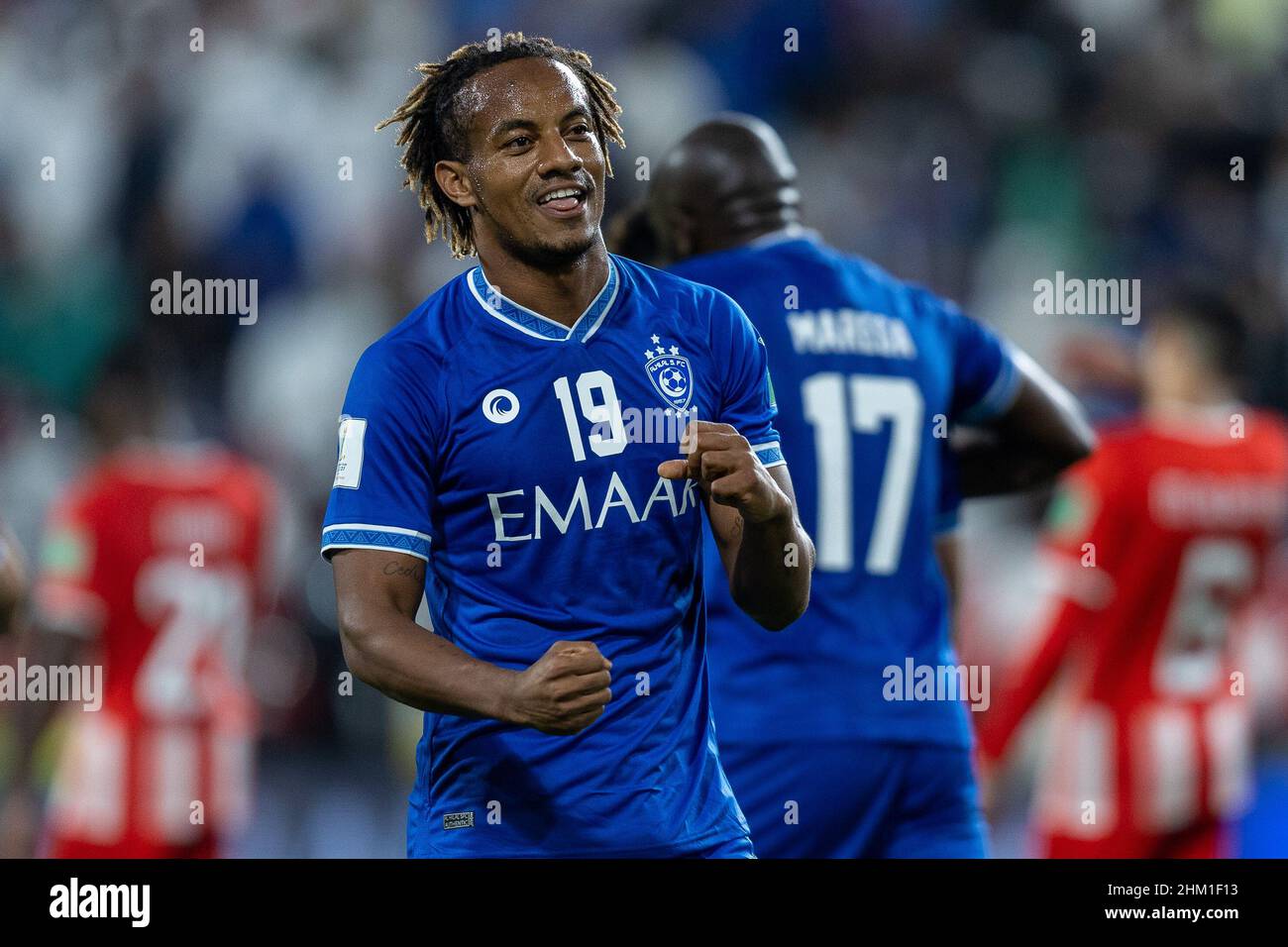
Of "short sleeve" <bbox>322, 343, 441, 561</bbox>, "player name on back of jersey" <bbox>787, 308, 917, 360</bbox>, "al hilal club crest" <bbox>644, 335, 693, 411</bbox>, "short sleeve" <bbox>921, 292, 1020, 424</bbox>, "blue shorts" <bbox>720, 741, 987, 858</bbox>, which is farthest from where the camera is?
"short sleeve" <bbox>921, 292, 1020, 424</bbox>

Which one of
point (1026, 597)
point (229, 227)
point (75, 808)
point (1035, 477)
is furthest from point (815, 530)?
point (229, 227)

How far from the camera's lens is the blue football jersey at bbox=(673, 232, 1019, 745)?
145 inches

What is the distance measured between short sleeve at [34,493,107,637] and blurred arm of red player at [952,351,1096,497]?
284cm

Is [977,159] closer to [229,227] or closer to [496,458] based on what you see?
[229,227]

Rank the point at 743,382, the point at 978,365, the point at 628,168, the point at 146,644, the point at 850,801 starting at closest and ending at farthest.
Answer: the point at 743,382, the point at 850,801, the point at 978,365, the point at 146,644, the point at 628,168

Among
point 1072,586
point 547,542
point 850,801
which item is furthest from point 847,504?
point 1072,586

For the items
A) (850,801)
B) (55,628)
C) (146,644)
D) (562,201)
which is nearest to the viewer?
(562,201)

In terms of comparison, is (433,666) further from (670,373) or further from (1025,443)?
(1025,443)

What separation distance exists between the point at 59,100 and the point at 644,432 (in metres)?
6.18

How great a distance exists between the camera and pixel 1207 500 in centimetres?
525

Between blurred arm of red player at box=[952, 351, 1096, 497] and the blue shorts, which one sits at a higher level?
blurred arm of red player at box=[952, 351, 1096, 497]

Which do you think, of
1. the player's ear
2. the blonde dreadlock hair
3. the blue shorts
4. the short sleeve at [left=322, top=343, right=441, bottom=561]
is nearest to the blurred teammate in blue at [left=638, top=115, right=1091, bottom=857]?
the blue shorts

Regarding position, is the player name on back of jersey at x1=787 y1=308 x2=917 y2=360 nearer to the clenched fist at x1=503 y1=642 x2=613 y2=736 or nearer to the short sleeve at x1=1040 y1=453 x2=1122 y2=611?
the clenched fist at x1=503 y1=642 x2=613 y2=736

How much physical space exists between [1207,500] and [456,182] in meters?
3.18
